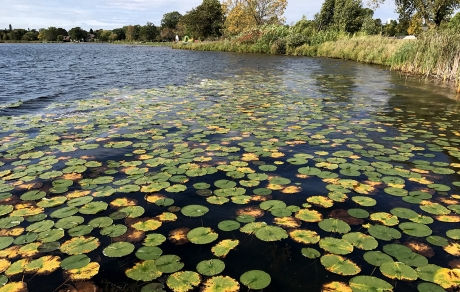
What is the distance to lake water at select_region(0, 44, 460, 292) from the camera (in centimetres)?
249

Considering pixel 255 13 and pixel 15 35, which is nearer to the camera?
pixel 255 13

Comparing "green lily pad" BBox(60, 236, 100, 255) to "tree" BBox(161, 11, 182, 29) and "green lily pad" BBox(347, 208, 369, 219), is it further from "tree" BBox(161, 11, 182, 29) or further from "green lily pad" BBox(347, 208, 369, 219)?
"tree" BBox(161, 11, 182, 29)

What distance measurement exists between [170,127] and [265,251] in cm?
427

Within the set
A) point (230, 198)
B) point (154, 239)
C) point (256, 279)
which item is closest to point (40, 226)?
point (154, 239)

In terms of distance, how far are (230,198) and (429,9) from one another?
81.9ft

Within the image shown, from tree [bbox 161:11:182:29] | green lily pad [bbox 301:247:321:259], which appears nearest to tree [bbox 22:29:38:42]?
tree [bbox 161:11:182:29]

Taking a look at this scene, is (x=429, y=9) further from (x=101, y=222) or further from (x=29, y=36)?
(x=29, y=36)

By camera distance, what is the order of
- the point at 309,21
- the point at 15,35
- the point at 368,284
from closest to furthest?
the point at 368,284
the point at 309,21
the point at 15,35

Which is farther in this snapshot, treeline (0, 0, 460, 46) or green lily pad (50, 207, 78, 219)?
treeline (0, 0, 460, 46)

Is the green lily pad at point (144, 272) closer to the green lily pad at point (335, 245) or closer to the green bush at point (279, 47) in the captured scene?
the green lily pad at point (335, 245)

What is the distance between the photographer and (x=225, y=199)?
356 cm

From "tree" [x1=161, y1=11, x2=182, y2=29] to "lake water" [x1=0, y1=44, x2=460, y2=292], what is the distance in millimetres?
109427

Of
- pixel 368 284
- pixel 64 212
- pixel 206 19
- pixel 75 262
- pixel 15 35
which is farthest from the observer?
pixel 15 35

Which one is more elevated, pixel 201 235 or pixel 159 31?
pixel 159 31
